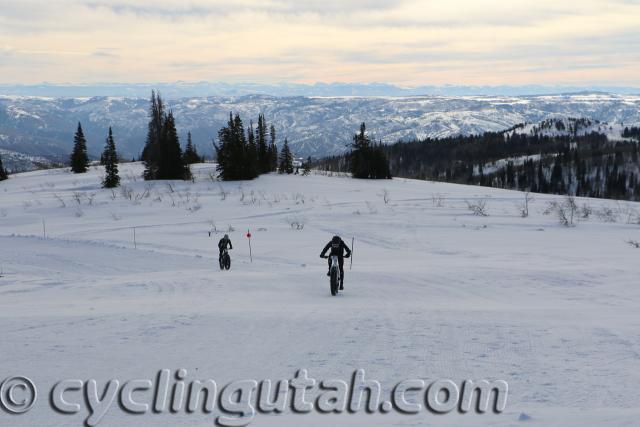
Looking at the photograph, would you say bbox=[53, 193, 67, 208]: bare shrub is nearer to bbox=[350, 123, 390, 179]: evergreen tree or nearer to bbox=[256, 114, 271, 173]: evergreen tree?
bbox=[256, 114, 271, 173]: evergreen tree

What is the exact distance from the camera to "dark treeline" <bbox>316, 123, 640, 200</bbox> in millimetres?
147875

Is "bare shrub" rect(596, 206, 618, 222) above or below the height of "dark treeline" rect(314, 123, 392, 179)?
below

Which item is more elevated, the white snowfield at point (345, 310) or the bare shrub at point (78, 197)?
the bare shrub at point (78, 197)

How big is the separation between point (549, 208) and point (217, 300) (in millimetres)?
23435

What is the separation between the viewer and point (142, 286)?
42.4ft

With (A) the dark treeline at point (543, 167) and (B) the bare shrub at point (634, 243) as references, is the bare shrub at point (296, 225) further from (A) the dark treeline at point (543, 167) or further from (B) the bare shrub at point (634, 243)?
(A) the dark treeline at point (543, 167)

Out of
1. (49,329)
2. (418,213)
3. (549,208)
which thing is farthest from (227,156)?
(49,329)

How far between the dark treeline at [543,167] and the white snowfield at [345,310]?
10569cm

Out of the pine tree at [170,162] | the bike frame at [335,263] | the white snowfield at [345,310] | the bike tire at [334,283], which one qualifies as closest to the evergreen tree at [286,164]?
the pine tree at [170,162]

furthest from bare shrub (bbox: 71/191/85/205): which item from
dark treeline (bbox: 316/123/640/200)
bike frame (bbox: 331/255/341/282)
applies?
dark treeline (bbox: 316/123/640/200)

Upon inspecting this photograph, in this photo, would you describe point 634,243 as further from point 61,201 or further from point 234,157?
point 234,157
